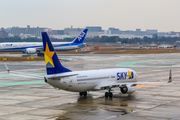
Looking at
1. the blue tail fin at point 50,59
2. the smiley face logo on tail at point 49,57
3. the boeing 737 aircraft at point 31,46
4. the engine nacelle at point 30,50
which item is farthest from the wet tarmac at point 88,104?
the boeing 737 aircraft at point 31,46

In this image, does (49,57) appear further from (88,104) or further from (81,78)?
(88,104)

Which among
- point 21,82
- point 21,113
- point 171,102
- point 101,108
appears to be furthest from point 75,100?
point 21,82

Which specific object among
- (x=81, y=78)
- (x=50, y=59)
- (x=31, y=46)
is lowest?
(x=81, y=78)

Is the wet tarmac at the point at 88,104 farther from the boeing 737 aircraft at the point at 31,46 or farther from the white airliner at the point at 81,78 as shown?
the boeing 737 aircraft at the point at 31,46

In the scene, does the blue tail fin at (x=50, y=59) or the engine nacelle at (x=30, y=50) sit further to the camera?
the engine nacelle at (x=30, y=50)

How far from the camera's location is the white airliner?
31.3 m

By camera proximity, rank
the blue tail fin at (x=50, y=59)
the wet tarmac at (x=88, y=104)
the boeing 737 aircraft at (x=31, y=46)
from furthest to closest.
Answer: the boeing 737 aircraft at (x=31, y=46) → the blue tail fin at (x=50, y=59) → the wet tarmac at (x=88, y=104)

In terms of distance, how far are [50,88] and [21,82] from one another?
343 inches

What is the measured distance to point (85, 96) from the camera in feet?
119

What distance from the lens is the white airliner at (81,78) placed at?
3133 centimetres

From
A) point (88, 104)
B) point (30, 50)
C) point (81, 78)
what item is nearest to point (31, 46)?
point (30, 50)

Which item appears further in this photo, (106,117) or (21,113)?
(21,113)

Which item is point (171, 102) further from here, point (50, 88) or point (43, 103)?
point (50, 88)

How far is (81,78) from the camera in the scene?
33.1 meters
